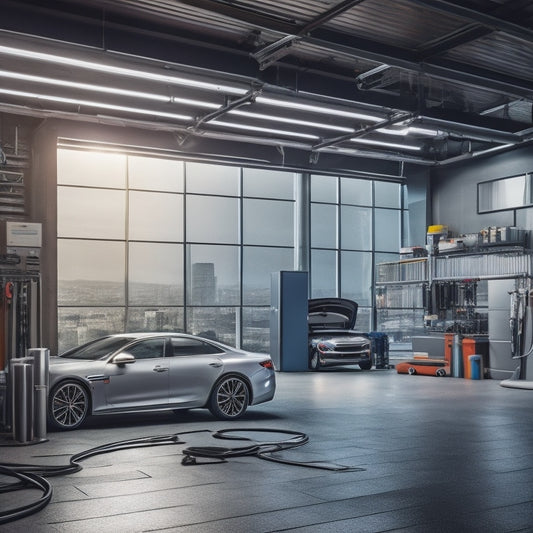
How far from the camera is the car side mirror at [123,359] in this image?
10156 millimetres

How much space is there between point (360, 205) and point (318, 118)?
869cm

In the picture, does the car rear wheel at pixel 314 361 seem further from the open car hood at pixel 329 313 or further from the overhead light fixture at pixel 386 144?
the overhead light fixture at pixel 386 144

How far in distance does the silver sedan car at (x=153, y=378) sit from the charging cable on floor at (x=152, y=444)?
1.17 meters

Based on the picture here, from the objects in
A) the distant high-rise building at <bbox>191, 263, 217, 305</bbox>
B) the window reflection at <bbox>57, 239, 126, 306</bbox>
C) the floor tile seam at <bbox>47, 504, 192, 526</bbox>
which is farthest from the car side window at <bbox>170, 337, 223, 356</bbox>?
the distant high-rise building at <bbox>191, 263, 217, 305</bbox>

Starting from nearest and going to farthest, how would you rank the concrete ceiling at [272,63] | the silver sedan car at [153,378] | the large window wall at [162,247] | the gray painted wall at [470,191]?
the silver sedan car at [153,378] → the concrete ceiling at [272,63] → the gray painted wall at [470,191] → the large window wall at [162,247]

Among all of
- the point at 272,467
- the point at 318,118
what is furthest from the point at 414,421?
the point at 318,118

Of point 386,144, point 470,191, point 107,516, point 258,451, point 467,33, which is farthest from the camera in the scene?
point 470,191

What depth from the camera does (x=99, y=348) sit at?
10891 millimetres

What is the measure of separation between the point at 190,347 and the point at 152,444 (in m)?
2.61

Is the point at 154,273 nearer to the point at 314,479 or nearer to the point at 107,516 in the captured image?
the point at 314,479

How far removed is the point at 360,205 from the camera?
84.8 ft

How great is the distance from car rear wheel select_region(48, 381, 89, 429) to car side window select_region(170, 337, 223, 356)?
1.47m

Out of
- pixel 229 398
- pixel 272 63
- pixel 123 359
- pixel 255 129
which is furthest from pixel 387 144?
pixel 123 359

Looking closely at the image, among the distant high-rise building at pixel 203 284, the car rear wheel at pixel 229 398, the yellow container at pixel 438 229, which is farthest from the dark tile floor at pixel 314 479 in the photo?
the distant high-rise building at pixel 203 284
